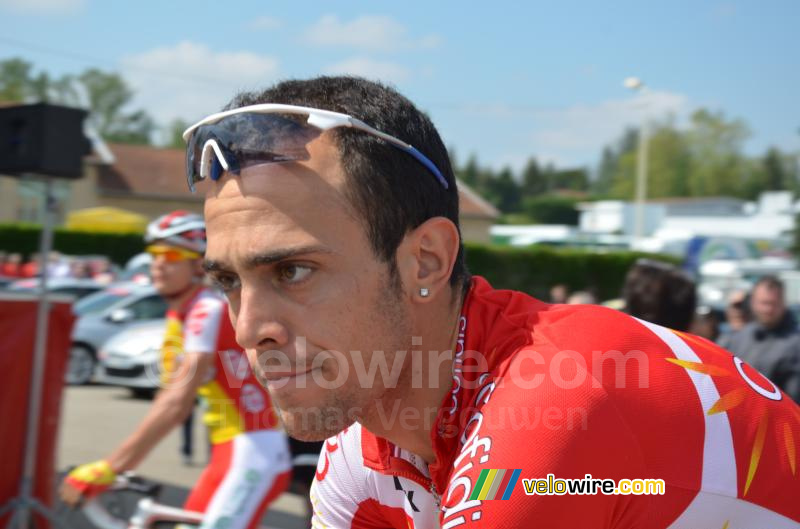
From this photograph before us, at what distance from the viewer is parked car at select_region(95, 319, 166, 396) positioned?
13.2m

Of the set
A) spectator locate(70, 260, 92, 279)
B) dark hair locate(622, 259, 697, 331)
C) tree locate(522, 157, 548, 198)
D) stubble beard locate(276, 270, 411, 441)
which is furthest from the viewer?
tree locate(522, 157, 548, 198)

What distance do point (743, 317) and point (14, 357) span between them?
6308 millimetres

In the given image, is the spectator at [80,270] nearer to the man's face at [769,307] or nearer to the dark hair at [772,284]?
the dark hair at [772,284]

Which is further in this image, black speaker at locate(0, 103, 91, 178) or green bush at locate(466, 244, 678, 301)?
green bush at locate(466, 244, 678, 301)

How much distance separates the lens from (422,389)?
164 centimetres

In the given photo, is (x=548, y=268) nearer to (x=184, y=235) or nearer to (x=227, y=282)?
(x=184, y=235)

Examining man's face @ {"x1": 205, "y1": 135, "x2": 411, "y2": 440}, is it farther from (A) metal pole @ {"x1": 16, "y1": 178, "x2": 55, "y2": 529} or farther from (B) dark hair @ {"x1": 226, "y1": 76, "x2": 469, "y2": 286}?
(A) metal pole @ {"x1": 16, "y1": 178, "x2": 55, "y2": 529}

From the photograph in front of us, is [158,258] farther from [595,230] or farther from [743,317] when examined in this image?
[595,230]

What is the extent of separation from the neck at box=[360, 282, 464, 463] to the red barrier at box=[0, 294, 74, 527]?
15.5 ft

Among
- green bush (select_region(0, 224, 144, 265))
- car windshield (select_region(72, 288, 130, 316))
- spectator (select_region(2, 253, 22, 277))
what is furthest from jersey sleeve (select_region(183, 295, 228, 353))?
green bush (select_region(0, 224, 144, 265))

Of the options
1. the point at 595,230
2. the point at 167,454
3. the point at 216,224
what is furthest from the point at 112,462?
the point at 595,230

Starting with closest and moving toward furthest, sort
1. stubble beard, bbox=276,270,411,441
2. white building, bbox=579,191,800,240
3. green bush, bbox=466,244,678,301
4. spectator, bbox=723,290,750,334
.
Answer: stubble beard, bbox=276,270,411,441, spectator, bbox=723,290,750,334, green bush, bbox=466,244,678,301, white building, bbox=579,191,800,240

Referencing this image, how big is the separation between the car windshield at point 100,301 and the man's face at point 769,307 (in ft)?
38.1

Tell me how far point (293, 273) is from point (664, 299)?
12.7 feet
